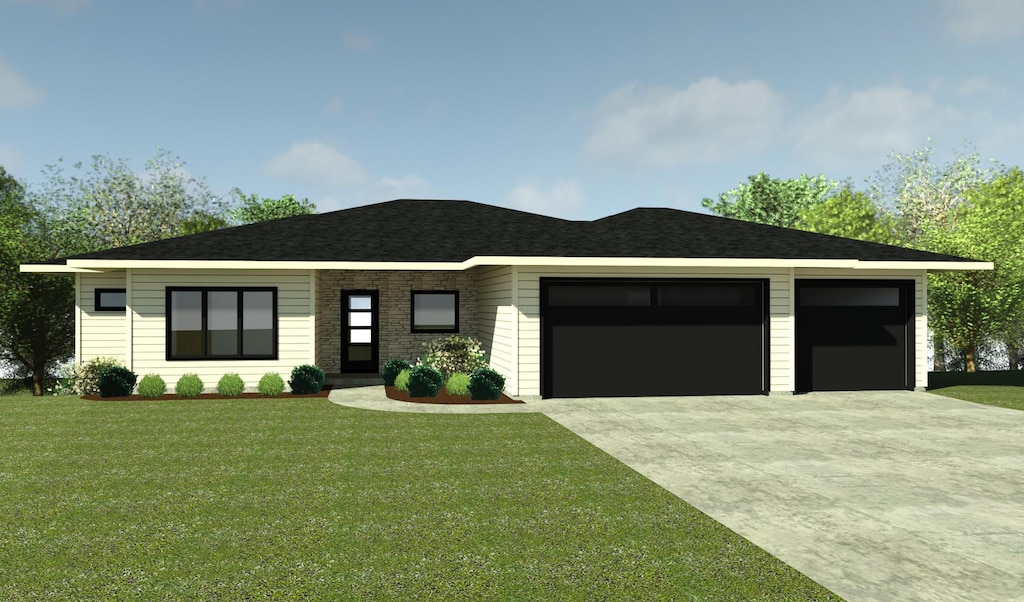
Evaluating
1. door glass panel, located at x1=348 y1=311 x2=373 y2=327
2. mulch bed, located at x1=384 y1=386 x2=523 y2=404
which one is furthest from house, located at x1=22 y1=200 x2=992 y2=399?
door glass panel, located at x1=348 y1=311 x2=373 y2=327

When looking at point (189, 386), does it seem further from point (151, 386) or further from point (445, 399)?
point (445, 399)

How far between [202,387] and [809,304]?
13.6 metres

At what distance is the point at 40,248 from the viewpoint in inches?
915

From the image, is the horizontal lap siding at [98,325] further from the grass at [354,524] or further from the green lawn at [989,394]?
the green lawn at [989,394]

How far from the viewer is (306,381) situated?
15.4 metres

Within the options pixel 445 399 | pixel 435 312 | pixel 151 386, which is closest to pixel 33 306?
pixel 151 386

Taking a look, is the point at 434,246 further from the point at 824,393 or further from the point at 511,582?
the point at 511,582

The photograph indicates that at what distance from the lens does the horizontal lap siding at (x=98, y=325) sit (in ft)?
57.4

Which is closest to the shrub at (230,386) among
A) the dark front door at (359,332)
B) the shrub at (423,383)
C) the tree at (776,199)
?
the shrub at (423,383)

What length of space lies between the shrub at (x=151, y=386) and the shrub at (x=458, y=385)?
619cm

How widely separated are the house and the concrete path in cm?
139

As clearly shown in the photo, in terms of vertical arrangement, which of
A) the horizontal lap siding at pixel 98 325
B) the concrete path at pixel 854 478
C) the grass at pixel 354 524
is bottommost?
the concrete path at pixel 854 478

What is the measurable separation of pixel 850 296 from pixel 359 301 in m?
12.2

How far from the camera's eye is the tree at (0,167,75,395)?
2205cm
